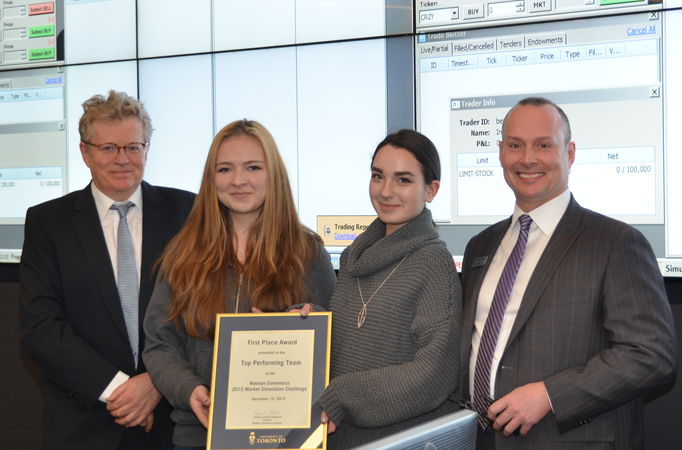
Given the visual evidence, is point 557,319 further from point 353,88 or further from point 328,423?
point 353,88

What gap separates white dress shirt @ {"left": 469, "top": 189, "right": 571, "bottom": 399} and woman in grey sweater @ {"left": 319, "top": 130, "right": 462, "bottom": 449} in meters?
0.13

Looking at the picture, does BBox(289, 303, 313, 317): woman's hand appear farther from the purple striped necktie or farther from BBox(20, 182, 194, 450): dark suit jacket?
BBox(20, 182, 194, 450): dark suit jacket

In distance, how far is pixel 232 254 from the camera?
2072 millimetres

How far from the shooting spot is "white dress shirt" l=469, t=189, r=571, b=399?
5.91ft

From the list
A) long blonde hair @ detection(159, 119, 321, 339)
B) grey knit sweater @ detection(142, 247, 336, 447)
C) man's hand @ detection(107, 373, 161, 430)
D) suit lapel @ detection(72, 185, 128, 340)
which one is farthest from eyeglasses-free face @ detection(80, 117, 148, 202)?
man's hand @ detection(107, 373, 161, 430)

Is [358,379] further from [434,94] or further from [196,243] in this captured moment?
[434,94]

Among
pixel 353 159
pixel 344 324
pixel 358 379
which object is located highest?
pixel 353 159

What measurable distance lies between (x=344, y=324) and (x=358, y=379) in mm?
215

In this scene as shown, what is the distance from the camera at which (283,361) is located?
5.85 ft

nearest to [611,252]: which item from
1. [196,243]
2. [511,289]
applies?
[511,289]

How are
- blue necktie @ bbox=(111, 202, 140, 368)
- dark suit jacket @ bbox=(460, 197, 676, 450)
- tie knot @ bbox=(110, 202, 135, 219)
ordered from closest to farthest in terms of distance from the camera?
dark suit jacket @ bbox=(460, 197, 676, 450) < blue necktie @ bbox=(111, 202, 140, 368) < tie knot @ bbox=(110, 202, 135, 219)

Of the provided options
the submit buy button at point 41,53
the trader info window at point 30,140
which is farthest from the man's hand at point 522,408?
the submit buy button at point 41,53

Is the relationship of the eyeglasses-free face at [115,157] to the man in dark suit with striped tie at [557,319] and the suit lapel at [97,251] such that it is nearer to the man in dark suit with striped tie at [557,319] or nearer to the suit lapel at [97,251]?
the suit lapel at [97,251]

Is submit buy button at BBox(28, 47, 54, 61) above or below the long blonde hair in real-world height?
above
